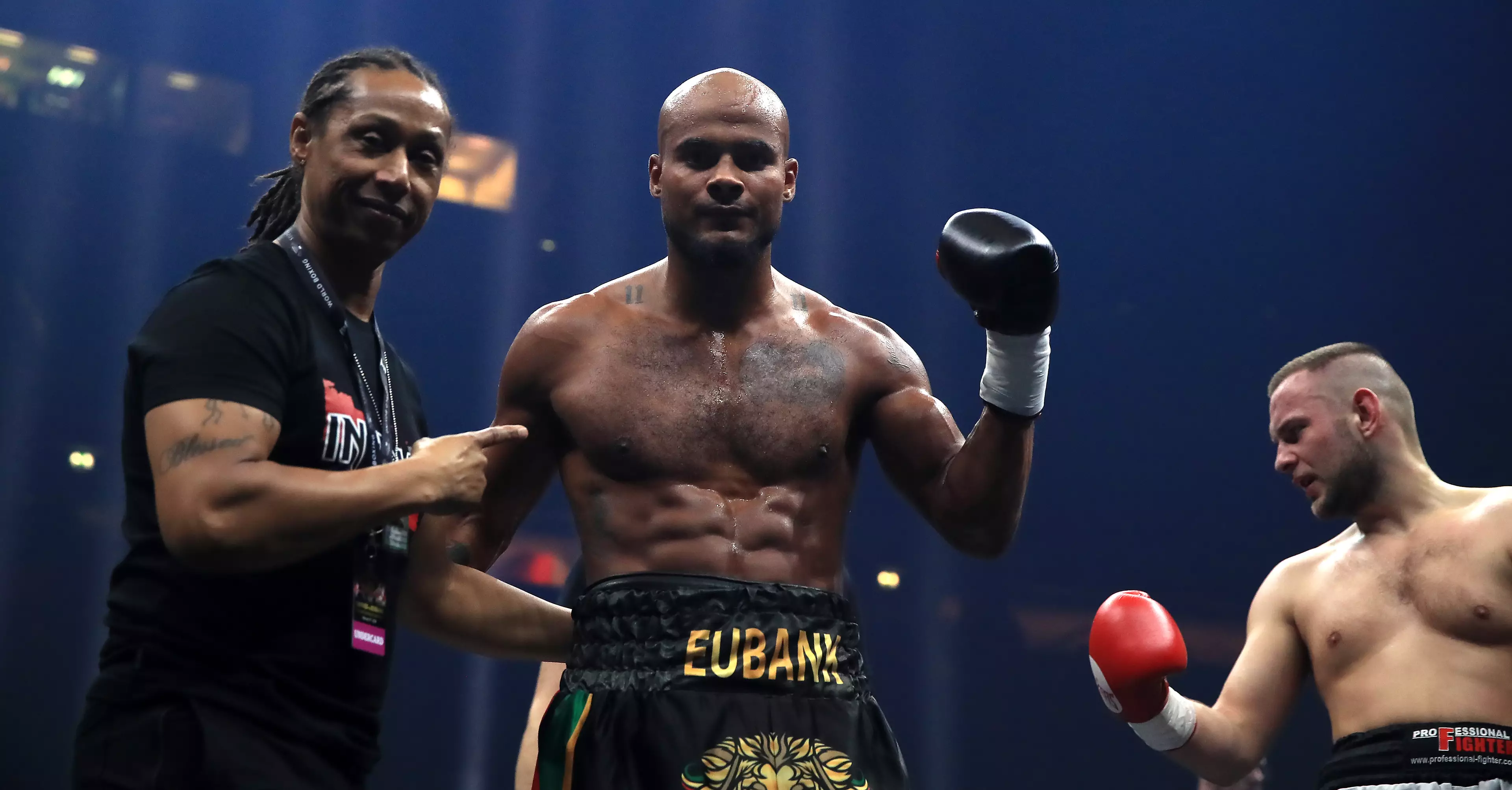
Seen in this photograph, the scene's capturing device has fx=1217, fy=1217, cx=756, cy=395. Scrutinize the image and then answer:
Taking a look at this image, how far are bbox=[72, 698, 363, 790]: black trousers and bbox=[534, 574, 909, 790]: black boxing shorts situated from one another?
477 mm

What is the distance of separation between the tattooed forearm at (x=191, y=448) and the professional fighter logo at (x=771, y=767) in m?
0.69

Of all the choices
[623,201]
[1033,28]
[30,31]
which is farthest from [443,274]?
[1033,28]

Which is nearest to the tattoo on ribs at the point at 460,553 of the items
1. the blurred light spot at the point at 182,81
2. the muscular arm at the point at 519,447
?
the muscular arm at the point at 519,447

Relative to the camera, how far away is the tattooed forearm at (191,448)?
107 centimetres

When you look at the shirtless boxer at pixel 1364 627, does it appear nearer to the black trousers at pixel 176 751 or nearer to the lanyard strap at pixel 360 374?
the lanyard strap at pixel 360 374

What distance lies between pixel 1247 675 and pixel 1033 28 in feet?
9.39

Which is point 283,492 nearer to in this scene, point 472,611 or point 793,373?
point 472,611

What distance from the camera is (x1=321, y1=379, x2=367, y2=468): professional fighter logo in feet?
3.93

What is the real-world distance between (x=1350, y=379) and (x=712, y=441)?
5.80 feet

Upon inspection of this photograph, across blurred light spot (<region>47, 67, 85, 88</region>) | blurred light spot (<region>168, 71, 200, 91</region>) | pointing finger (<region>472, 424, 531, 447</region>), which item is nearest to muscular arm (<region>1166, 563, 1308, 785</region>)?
pointing finger (<region>472, 424, 531, 447</region>)

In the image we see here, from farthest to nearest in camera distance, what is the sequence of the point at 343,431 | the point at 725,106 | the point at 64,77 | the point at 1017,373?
1. the point at 64,77
2. the point at 725,106
3. the point at 1017,373
4. the point at 343,431

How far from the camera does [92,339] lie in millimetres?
3920

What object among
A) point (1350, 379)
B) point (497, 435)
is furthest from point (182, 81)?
point (1350, 379)

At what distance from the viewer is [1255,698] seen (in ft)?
8.69
